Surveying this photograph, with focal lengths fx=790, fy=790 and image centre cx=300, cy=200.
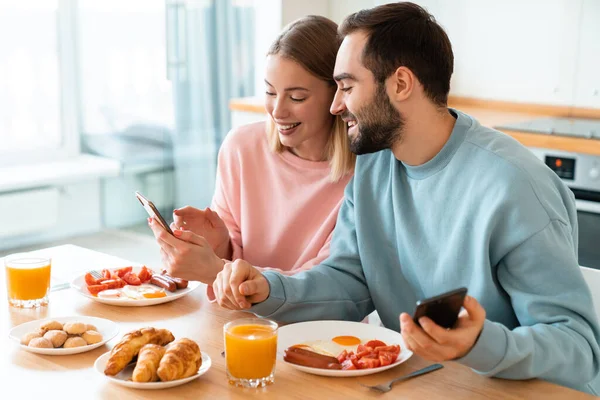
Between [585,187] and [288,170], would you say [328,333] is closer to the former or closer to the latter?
[288,170]

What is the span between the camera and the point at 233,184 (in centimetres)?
213

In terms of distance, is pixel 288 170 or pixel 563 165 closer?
pixel 288 170

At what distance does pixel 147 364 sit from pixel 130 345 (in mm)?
75

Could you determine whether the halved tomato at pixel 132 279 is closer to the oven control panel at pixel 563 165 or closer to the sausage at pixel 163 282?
the sausage at pixel 163 282

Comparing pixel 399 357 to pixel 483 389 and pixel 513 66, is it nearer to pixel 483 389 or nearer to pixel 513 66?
pixel 483 389

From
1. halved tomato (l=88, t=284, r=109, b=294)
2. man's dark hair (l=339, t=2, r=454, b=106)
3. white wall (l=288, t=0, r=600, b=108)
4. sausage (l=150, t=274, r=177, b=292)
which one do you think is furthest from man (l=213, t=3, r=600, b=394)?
white wall (l=288, t=0, r=600, b=108)

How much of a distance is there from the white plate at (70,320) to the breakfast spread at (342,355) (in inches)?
13.0

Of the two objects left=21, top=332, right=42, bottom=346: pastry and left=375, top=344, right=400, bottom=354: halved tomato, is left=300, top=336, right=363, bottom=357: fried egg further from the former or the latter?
left=21, top=332, right=42, bottom=346: pastry

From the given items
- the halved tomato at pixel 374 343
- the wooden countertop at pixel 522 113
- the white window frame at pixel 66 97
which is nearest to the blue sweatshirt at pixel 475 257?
the halved tomato at pixel 374 343

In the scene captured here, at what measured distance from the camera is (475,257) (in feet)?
4.78

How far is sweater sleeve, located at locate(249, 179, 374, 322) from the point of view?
1544mm

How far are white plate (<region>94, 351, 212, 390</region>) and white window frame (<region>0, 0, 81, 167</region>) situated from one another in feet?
11.3

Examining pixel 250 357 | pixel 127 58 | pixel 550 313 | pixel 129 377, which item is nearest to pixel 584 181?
pixel 550 313

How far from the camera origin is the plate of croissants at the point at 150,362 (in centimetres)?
121
